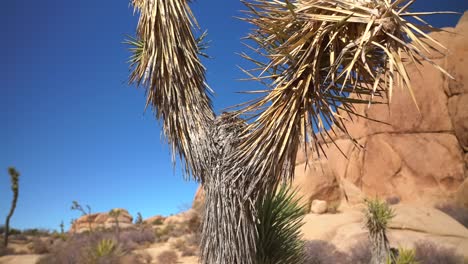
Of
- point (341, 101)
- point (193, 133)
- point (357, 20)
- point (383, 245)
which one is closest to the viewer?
point (357, 20)

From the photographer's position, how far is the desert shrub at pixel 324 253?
11.5m

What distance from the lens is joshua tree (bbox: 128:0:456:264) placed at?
3.58 m

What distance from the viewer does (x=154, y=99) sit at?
18.5 feet

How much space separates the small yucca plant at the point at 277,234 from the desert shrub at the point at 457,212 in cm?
1350

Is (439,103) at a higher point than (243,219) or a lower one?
higher

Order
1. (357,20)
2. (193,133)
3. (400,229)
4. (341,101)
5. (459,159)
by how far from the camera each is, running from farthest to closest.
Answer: (459,159) < (400,229) < (193,133) < (341,101) < (357,20)

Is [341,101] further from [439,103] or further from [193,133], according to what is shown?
[439,103]

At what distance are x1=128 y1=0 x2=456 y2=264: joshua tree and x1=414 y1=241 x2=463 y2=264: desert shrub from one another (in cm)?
866

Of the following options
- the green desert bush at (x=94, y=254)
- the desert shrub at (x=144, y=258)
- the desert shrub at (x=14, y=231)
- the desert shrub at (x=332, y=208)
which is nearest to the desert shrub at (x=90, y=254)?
the green desert bush at (x=94, y=254)

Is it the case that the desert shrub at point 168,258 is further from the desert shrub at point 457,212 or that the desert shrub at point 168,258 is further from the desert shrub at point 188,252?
the desert shrub at point 457,212

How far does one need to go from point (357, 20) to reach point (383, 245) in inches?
301

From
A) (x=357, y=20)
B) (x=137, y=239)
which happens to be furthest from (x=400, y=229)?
(x=137, y=239)

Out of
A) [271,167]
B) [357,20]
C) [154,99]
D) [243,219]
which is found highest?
[154,99]

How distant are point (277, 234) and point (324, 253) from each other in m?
7.21
